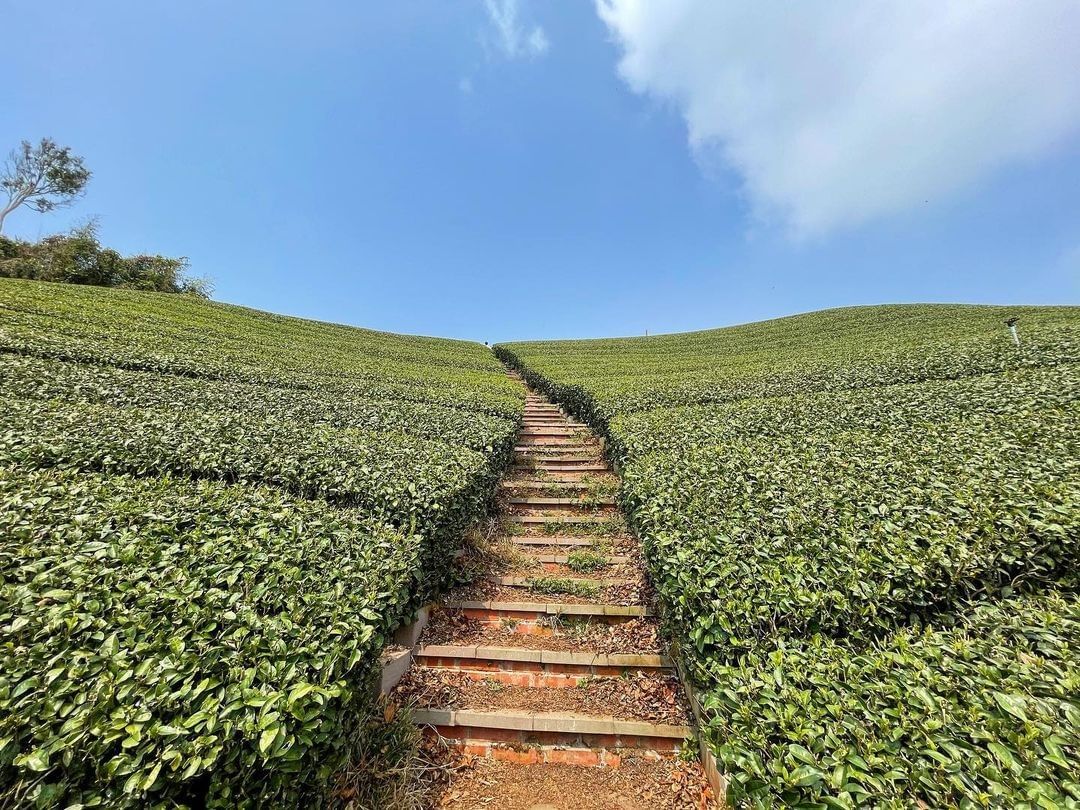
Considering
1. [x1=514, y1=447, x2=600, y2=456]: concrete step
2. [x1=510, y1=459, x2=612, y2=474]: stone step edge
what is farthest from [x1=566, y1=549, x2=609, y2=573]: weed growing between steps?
[x1=514, y1=447, x2=600, y2=456]: concrete step

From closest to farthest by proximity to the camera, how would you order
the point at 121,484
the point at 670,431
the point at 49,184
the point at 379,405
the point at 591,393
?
1. the point at 121,484
2. the point at 670,431
3. the point at 379,405
4. the point at 591,393
5. the point at 49,184

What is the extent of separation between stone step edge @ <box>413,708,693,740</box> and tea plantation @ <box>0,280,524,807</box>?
0.85m

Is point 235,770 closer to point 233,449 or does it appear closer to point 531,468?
point 233,449

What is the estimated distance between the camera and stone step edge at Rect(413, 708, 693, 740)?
3.25m

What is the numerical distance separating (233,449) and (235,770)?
12.1ft

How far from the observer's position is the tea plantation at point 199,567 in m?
1.84

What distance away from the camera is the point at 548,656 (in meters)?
3.95

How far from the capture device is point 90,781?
1735mm

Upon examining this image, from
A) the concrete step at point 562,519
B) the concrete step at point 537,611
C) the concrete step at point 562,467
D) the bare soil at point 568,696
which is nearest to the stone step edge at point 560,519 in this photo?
the concrete step at point 562,519

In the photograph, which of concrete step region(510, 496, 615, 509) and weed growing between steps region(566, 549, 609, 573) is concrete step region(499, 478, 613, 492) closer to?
concrete step region(510, 496, 615, 509)

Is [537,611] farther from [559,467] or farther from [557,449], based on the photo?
[557,449]

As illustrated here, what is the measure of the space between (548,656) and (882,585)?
104 inches

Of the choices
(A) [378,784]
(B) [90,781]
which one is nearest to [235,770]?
(B) [90,781]

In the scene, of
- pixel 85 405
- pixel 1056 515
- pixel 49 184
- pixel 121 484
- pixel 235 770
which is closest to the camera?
pixel 235 770
